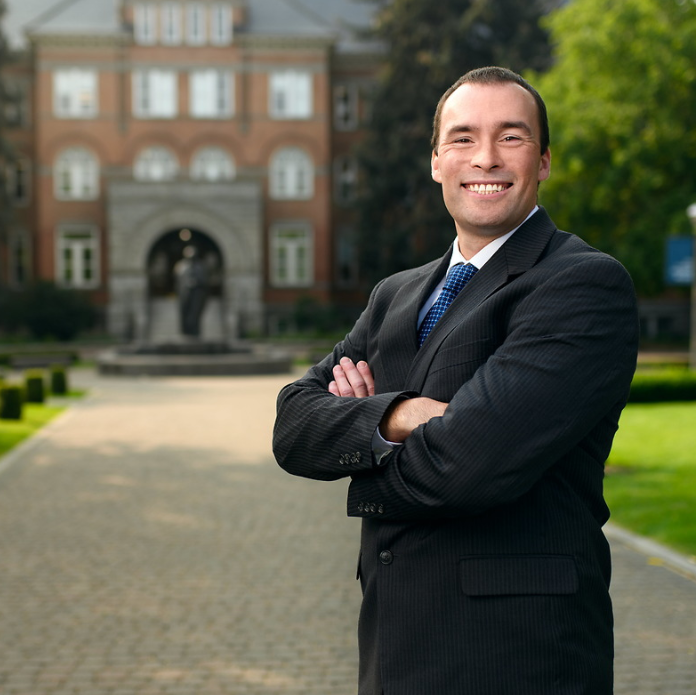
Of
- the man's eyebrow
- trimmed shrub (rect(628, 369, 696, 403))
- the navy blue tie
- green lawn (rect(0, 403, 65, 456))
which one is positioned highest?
the man's eyebrow

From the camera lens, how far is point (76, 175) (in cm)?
4356

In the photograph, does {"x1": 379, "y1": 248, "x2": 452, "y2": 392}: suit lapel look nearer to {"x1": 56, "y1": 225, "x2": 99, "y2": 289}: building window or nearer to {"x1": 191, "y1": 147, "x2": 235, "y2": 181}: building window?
{"x1": 191, "y1": 147, "x2": 235, "y2": 181}: building window

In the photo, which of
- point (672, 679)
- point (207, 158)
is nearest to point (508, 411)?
point (672, 679)

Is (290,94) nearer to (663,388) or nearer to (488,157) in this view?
(663,388)

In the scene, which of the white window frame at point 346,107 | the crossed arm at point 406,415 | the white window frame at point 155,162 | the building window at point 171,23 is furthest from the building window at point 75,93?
the crossed arm at point 406,415

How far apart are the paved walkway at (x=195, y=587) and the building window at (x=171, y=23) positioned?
3440 centimetres

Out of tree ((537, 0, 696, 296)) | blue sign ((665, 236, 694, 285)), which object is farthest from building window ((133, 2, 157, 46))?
blue sign ((665, 236, 694, 285))

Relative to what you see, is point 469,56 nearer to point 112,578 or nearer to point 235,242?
point 235,242

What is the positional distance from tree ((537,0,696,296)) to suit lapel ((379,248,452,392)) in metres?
23.7

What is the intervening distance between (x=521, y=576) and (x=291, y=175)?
141ft

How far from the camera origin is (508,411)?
6.98ft

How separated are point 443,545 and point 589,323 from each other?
584 millimetres

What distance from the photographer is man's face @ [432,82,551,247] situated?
2340 mm

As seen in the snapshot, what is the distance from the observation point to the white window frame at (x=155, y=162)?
1726 inches
